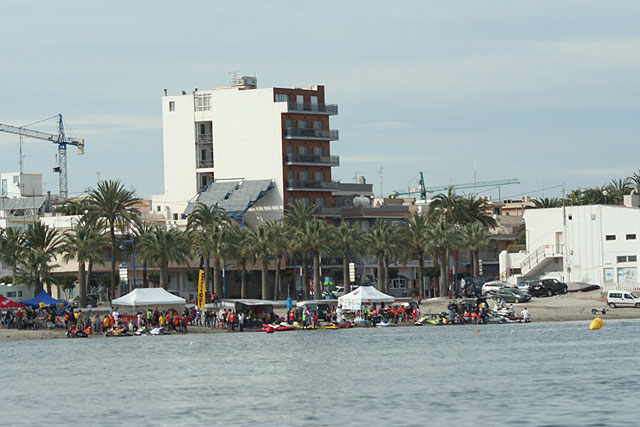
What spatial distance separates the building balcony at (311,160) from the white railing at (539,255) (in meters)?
29.3

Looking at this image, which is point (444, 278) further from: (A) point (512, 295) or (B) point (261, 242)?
(B) point (261, 242)

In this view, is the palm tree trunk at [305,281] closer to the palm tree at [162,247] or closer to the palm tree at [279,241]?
the palm tree at [279,241]

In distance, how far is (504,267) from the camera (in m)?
137

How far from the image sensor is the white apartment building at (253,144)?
146625 mm

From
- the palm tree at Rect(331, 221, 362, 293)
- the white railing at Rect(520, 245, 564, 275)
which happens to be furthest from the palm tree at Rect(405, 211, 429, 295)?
the white railing at Rect(520, 245, 564, 275)

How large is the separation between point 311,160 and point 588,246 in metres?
39.3

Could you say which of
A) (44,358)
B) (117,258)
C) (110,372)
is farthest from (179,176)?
(110,372)

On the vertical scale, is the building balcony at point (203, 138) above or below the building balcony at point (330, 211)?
above

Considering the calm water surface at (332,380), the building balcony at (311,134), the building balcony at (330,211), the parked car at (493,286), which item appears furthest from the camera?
the building balcony at (330,211)

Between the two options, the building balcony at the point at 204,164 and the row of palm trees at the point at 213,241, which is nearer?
the row of palm trees at the point at 213,241

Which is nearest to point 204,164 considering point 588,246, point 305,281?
point 305,281

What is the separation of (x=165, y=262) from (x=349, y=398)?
6947cm

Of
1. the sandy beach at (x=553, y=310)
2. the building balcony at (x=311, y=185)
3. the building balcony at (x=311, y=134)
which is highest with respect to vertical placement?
the building balcony at (x=311, y=134)

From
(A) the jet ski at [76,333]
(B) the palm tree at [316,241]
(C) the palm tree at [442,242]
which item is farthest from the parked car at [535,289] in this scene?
(A) the jet ski at [76,333]
